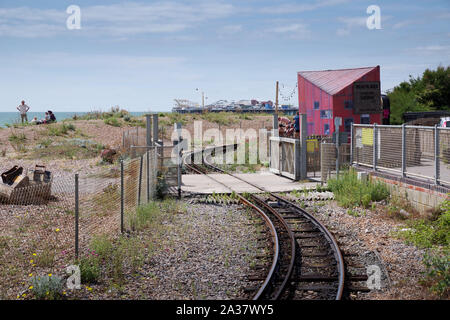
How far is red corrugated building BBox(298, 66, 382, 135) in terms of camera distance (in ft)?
82.4

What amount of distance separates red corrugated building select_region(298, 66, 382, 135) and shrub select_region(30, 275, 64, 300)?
19.2 metres

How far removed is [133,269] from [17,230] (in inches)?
152

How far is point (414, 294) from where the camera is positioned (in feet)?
26.1

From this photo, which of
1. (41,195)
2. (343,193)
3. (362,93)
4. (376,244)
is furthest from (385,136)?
(41,195)

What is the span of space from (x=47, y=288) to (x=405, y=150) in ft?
35.2

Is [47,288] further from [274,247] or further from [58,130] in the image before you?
[58,130]

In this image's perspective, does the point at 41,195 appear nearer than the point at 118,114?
Yes

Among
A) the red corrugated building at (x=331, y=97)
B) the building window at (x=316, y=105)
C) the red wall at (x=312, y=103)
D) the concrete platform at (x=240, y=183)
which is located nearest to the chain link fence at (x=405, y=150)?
the concrete platform at (x=240, y=183)

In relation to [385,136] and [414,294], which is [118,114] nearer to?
[385,136]

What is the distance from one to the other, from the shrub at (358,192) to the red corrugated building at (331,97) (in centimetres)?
847

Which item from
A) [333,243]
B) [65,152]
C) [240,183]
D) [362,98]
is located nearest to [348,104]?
[362,98]

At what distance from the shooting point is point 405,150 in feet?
49.1

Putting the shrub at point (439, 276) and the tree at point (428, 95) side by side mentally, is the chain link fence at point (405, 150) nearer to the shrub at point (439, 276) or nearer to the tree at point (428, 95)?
the shrub at point (439, 276)
